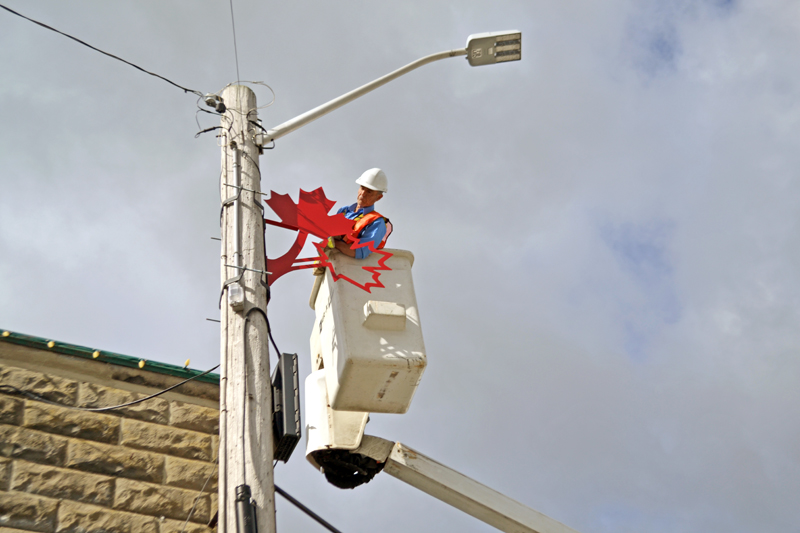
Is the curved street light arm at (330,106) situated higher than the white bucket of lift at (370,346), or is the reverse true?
the curved street light arm at (330,106)

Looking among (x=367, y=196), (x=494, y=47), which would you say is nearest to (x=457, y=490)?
(x=367, y=196)

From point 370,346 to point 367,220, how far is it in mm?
1128

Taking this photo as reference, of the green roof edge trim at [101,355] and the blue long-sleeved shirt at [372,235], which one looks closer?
the blue long-sleeved shirt at [372,235]

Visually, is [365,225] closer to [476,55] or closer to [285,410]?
[285,410]

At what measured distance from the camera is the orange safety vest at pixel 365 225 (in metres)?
5.41

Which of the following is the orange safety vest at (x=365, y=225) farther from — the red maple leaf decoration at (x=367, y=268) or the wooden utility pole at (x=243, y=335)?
the wooden utility pole at (x=243, y=335)

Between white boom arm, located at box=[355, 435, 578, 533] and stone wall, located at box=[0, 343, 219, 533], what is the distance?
127 cm

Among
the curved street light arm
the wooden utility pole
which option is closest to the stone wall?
the wooden utility pole

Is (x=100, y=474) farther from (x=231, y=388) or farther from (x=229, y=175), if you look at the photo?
(x=229, y=175)

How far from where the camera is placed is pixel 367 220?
5613 mm

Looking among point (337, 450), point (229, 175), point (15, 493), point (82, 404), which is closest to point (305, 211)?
point (229, 175)

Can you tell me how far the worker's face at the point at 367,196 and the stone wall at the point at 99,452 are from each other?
6.55 feet

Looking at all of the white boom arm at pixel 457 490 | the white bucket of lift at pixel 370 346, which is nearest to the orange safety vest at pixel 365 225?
the white bucket of lift at pixel 370 346

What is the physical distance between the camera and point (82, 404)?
5566 millimetres
